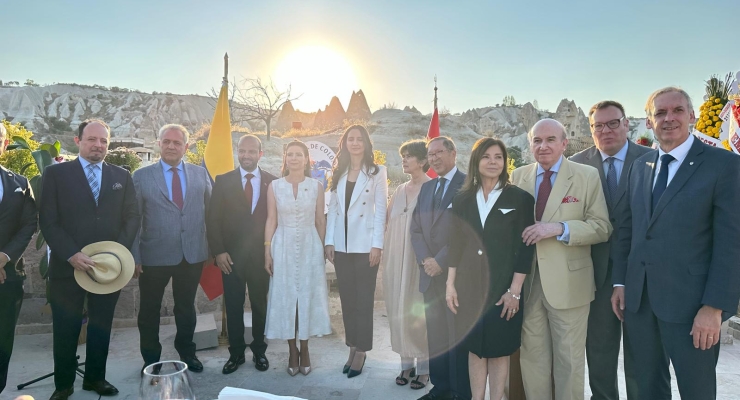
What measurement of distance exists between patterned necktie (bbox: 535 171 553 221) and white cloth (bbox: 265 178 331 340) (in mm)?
1821

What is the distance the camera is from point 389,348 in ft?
14.2

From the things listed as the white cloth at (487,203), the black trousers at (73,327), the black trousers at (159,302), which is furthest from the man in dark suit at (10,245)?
the white cloth at (487,203)

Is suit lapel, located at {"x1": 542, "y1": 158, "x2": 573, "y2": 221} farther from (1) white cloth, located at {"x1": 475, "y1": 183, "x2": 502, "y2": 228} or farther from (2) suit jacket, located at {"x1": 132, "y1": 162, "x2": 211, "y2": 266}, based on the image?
(2) suit jacket, located at {"x1": 132, "y1": 162, "x2": 211, "y2": 266}

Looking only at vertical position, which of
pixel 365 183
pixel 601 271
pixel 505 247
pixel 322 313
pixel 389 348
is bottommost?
pixel 389 348

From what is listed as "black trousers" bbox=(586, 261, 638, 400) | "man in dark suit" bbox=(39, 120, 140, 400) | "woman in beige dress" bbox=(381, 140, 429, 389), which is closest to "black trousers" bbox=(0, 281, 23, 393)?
"man in dark suit" bbox=(39, 120, 140, 400)

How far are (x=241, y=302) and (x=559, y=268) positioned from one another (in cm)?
264

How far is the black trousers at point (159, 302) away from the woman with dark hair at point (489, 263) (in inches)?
88.4

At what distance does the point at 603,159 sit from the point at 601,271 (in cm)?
82

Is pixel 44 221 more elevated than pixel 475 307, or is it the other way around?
pixel 44 221

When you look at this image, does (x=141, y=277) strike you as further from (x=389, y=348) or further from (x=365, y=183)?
(x=389, y=348)

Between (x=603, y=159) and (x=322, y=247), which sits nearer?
(x=603, y=159)

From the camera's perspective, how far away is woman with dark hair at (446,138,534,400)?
2.65m

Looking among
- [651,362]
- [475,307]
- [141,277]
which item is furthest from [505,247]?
[141,277]

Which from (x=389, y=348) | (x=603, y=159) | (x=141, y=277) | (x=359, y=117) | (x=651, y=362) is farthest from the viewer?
(x=359, y=117)
